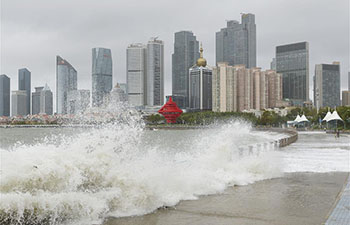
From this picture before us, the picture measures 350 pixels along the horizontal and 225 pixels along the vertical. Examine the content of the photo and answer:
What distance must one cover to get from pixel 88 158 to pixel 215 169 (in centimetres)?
486

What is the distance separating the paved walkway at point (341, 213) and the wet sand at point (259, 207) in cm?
16

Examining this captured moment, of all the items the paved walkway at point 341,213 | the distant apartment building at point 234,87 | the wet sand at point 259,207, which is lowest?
the wet sand at point 259,207

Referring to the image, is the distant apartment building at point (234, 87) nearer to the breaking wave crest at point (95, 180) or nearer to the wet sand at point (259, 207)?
the breaking wave crest at point (95, 180)

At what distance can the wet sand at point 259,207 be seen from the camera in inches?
279

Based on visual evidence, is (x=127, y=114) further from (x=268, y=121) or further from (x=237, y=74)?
(x=237, y=74)

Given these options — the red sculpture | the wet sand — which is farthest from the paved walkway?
the red sculpture

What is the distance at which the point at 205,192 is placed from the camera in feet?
31.6

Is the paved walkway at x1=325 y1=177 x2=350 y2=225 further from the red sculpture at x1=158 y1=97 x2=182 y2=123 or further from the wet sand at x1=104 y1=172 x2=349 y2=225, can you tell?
the red sculpture at x1=158 y1=97 x2=182 y2=123

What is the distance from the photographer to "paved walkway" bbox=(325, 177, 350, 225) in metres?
6.62

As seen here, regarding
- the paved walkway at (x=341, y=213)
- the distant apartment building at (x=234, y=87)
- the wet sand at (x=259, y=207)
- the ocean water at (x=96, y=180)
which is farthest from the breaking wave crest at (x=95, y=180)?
the distant apartment building at (x=234, y=87)

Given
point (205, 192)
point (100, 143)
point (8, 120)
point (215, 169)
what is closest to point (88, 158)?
point (100, 143)

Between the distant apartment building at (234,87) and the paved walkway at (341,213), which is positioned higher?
the distant apartment building at (234,87)

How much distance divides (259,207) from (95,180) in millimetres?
3443

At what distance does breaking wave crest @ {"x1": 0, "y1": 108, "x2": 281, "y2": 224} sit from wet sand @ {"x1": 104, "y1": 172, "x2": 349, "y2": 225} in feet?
1.49
